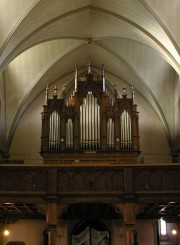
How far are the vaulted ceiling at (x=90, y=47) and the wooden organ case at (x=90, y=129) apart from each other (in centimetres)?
266

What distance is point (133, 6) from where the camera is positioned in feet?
67.7

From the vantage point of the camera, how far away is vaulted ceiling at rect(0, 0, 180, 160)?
20312mm

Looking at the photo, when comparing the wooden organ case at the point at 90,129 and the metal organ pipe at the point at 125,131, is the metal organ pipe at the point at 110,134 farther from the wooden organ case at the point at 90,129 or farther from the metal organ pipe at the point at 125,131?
the metal organ pipe at the point at 125,131

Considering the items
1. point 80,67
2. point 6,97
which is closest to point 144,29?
point 80,67

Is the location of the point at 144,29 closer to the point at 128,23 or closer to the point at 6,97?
the point at 128,23

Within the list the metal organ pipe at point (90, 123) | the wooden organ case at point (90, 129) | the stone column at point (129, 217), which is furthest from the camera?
the metal organ pipe at point (90, 123)

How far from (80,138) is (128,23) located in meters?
5.81

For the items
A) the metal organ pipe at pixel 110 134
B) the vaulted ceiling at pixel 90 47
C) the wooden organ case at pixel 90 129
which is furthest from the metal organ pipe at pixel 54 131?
the vaulted ceiling at pixel 90 47

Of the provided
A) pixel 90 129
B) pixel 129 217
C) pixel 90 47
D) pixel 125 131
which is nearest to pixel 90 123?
pixel 90 129

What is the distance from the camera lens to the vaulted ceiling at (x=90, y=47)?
2031 centimetres

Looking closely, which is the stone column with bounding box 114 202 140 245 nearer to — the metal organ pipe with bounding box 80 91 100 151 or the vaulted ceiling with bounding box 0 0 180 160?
the metal organ pipe with bounding box 80 91 100 151

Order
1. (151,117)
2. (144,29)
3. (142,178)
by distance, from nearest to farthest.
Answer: (142,178)
(144,29)
(151,117)

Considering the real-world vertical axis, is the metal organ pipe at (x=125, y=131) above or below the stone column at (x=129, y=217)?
above

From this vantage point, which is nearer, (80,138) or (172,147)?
(80,138)
